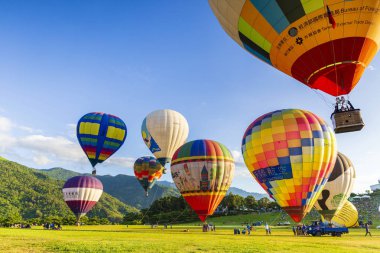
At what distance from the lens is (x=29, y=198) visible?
126 metres

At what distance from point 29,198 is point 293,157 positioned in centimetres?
12847

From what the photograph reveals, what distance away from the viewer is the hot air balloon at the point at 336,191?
1242 inches

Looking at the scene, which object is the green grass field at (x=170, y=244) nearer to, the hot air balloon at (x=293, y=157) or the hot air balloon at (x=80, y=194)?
the hot air balloon at (x=293, y=157)

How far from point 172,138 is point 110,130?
8973 millimetres

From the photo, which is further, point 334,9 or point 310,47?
point 310,47

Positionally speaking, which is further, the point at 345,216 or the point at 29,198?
the point at 29,198

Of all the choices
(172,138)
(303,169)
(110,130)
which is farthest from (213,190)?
(110,130)

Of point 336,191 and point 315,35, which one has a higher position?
point 315,35

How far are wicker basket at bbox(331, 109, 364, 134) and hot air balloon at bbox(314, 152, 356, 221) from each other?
66.3 ft

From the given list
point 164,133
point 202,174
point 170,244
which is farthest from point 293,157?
point 164,133

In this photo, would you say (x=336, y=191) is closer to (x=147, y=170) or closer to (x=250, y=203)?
(x=147, y=170)

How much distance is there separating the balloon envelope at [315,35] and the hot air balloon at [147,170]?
130 ft

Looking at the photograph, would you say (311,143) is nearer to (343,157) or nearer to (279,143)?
(279,143)

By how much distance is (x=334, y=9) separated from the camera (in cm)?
1289
